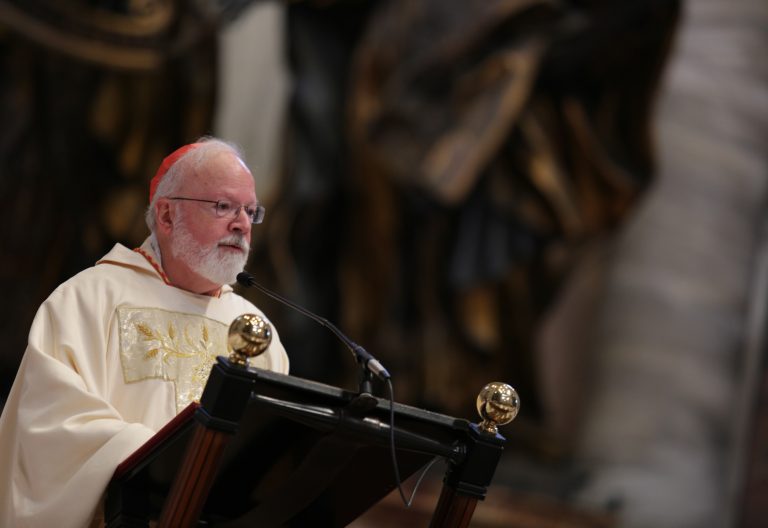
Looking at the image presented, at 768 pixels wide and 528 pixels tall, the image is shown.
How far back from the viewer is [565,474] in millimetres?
7562

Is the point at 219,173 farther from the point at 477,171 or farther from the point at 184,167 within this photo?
the point at 477,171

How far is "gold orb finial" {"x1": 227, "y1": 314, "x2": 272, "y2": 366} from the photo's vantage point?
2.14 meters

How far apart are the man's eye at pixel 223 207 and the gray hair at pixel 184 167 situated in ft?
0.30

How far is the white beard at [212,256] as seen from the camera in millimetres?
2639

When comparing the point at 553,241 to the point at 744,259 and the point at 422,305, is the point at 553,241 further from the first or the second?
the point at 744,259

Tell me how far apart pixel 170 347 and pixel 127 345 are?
0.11 meters

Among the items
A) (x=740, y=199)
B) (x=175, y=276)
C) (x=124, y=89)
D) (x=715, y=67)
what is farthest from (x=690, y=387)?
(x=175, y=276)

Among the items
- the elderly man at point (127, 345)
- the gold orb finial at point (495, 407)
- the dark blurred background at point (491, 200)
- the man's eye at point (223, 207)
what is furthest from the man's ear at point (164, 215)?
the dark blurred background at point (491, 200)

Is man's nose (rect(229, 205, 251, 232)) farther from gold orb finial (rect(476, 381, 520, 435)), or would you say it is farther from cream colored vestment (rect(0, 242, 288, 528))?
gold orb finial (rect(476, 381, 520, 435))

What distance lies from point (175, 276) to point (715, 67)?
618 cm

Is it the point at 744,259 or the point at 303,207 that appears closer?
the point at 303,207

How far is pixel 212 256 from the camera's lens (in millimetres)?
2641

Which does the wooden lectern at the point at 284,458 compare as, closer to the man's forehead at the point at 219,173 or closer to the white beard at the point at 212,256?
the white beard at the point at 212,256

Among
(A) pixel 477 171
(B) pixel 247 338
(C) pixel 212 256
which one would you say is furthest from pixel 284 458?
(A) pixel 477 171
